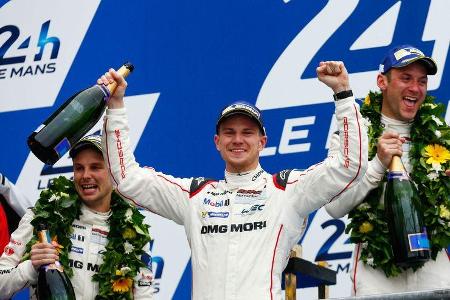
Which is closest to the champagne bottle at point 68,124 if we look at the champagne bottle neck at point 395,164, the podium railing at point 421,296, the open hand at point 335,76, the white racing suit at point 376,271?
the open hand at point 335,76

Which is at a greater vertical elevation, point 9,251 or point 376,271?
→ point 9,251

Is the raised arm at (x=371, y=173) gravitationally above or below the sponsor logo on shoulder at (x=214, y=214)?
above

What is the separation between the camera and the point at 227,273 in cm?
430

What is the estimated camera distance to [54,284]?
4617 millimetres

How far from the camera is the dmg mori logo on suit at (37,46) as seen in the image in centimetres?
645

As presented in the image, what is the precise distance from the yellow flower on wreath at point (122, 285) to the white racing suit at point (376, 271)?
900 millimetres

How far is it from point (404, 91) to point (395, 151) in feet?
1.24

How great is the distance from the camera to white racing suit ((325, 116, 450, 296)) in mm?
4629

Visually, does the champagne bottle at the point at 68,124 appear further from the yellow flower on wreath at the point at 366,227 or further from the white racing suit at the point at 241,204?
the yellow flower on wreath at the point at 366,227

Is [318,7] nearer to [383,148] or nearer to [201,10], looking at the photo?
[201,10]

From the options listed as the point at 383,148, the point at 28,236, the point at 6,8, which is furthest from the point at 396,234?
the point at 6,8

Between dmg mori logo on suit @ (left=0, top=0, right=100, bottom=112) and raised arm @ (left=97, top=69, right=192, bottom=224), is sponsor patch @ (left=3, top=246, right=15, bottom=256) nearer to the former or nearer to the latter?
raised arm @ (left=97, top=69, right=192, bottom=224)

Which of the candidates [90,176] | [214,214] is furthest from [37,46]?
[214,214]

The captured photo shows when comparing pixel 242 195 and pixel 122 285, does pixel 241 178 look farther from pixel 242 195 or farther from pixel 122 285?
pixel 122 285
